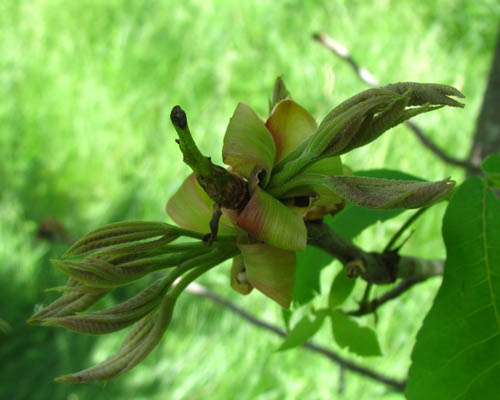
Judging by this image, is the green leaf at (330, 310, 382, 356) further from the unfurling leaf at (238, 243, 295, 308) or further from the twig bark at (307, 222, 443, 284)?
the unfurling leaf at (238, 243, 295, 308)

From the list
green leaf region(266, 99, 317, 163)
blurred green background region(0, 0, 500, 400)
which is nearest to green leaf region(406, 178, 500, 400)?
green leaf region(266, 99, 317, 163)

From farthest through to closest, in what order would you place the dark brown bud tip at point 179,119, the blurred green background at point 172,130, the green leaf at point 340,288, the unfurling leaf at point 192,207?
the blurred green background at point 172,130 → the green leaf at point 340,288 → the unfurling leaf at point 192,207 → the dark brown bud tip at point 179,119

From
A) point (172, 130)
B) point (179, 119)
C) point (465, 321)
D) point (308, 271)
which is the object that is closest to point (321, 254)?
point (308, 271)

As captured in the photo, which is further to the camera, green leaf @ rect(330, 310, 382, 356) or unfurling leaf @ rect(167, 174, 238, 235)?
green leaf @ rect(330, 310, 382, 356)

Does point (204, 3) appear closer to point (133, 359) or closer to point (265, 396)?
point (265, 396)

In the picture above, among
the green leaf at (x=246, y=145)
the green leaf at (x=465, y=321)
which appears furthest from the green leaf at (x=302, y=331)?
the green leaf at (x=246, y=145)

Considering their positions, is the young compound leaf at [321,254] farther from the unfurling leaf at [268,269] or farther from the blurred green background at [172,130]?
the blurred green background at [172,130]

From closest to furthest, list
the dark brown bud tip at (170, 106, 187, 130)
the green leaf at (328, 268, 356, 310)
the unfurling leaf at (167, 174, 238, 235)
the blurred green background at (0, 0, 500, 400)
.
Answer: the dark brown bud tip at (170, 106, 187, 130), the unfurling leaf at (167, 174, 238, 235), the green leaf at (328, 268, 356, 310), the blurred green background at (0, 0, 500, 400)
